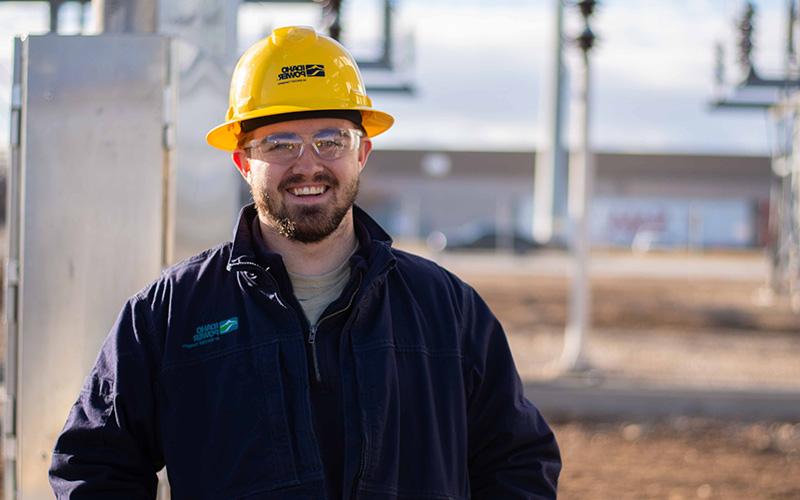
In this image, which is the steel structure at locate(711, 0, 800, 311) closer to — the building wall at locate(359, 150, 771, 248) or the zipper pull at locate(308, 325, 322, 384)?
the zipper pull at locate(308, 325, 322, 384)

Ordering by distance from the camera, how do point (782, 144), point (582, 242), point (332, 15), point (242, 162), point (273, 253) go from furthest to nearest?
1. point (782, 144)
2. point (332, 15)
3. point (582, 242)
4. point (242, 162)
5. point (273, 253)

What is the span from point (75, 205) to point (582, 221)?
636 centimetres

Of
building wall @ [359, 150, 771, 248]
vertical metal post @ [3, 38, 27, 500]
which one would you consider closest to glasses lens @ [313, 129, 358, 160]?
vertical metal post @ [3, 38, 27, 500]

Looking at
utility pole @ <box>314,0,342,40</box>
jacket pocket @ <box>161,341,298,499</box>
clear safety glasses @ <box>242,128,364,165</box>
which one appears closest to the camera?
jacket pocket @ <box>161,341,298,499</box>

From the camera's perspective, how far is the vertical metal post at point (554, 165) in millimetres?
29859

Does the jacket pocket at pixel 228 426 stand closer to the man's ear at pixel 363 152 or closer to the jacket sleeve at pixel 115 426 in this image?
the jacket sleeve at pixel 115 426

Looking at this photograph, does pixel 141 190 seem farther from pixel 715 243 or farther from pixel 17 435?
pixel 715 243

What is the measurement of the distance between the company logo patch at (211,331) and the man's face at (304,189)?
0.27m

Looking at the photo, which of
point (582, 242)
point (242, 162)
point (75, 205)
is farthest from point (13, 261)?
point (582, 242)

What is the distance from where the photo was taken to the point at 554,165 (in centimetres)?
3077

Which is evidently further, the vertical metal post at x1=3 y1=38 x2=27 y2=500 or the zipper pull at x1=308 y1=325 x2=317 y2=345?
the vertical metal post at x1=3 y1=38 x2=27 y2=500

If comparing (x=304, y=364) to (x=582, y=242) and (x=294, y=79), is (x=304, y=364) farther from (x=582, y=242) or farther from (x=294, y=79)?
(x=582, y=242)

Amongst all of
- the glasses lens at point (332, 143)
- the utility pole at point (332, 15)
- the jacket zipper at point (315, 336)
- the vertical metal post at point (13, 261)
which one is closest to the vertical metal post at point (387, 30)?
the utility pole at point (332, 15)

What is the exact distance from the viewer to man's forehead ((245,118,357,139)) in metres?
2.48
